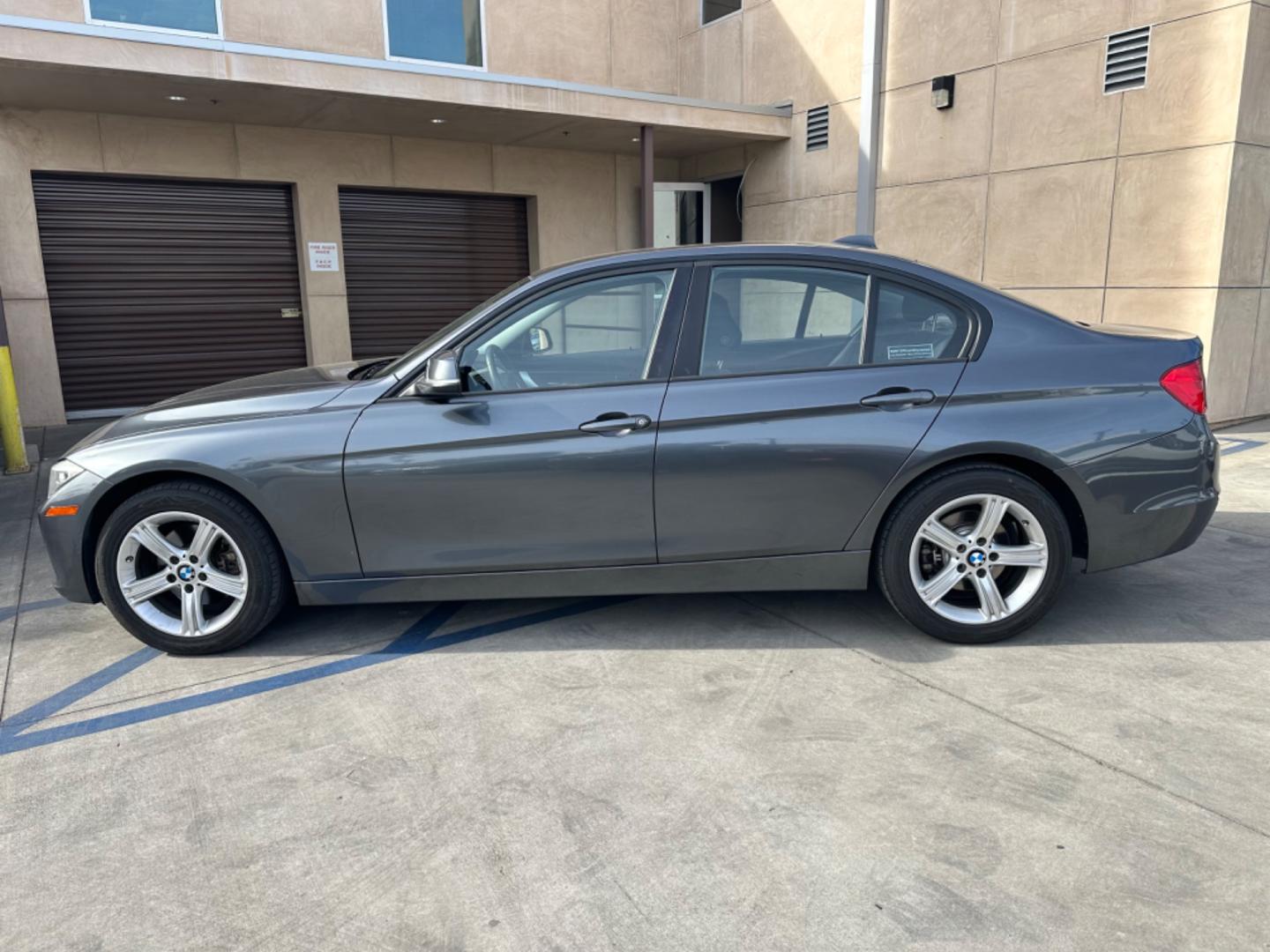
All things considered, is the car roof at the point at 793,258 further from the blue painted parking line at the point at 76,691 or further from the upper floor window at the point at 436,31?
the upper floor window at the point at 436,31

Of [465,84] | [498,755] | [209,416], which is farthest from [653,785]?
[465,84]

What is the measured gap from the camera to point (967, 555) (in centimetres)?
381

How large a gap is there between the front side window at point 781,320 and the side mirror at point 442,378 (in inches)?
39.5

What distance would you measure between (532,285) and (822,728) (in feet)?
6.95

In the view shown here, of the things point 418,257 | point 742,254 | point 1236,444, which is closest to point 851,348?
point 742,254

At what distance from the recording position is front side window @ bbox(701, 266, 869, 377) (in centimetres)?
382

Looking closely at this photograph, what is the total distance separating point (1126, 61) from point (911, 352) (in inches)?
247

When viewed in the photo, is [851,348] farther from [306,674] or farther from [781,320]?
[306,674]

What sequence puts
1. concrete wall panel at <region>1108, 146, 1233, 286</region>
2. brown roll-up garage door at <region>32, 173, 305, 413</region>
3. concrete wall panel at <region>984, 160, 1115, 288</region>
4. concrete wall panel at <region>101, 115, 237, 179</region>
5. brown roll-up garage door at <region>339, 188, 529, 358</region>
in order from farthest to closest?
brown roll-up garage door at <region>339, 188, 529, 358</region> → brown roll-up garage door at <region>32, 173, 305, 413</region> → concrete wall panel at <region>101, 115, 237, 179</region> → concrete wall panel at <region>984, 160, 1115, 288</region> → concrete wall panel at <region>1108, 146, 1233, 286</region>

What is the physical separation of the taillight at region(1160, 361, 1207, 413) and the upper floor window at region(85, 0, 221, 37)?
407 inches

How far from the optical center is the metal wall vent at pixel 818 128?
448 inches

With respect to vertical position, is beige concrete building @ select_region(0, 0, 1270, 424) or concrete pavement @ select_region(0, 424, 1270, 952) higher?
beige concrete building @ select_region(0, 0, 1270, 424)

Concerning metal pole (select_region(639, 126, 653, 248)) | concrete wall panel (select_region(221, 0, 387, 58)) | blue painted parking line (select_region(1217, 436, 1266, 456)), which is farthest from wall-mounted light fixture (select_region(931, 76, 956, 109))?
concrete wall panel (select_region(221, 0, 387, 58))

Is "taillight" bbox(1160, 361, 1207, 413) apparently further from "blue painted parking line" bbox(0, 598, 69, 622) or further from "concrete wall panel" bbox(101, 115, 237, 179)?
"concrete wall panel" bbox(101, 115, 237, 179)
